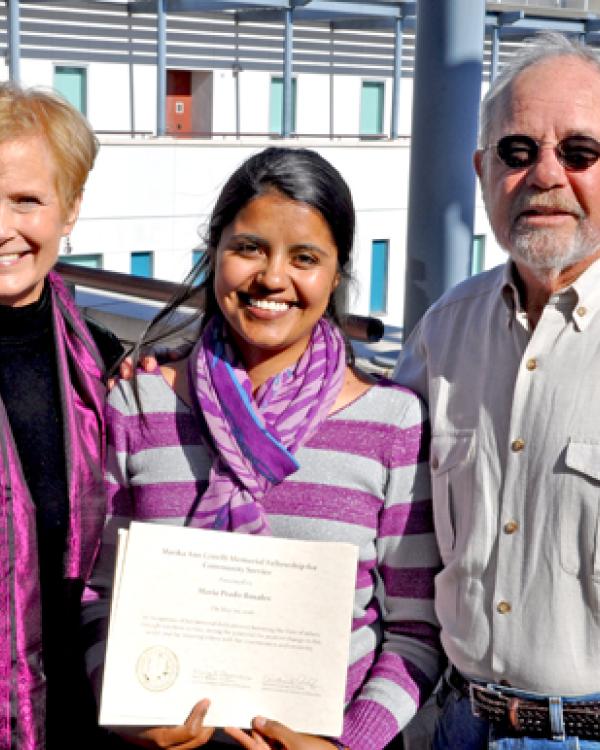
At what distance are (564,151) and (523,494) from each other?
72 centimetres

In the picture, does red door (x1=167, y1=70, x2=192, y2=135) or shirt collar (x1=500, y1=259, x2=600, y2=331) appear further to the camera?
red door (x1=167, y1=70, x2=192, y2=135)

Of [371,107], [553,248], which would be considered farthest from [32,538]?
[371,107]

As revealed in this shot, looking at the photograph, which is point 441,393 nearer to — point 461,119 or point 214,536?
point 214,536

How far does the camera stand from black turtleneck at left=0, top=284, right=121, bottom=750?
2807mm

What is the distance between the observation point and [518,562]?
8.30ft

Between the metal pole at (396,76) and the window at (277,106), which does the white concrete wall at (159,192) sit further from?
the window at (277,106)

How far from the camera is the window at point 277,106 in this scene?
32.8m

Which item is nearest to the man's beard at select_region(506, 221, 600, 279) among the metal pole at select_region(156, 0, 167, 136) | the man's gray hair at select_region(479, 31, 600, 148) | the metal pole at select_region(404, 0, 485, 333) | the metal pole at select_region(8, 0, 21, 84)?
the man's gray hair at select_region(479, 31, 600, 148)

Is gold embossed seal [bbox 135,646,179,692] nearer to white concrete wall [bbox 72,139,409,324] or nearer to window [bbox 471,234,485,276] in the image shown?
white concrete wall [bbox 72,139,409,324]

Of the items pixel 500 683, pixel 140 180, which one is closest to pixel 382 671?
pixel 500 683

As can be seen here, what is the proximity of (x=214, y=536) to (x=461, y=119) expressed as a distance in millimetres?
4863

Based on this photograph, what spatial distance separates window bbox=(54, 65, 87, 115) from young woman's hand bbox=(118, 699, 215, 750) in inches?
1067

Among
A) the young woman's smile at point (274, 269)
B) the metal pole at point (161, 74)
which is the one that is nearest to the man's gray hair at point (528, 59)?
the young woman's smile at point (274, 269)

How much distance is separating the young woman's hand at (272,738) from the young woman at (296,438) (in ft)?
0.50
